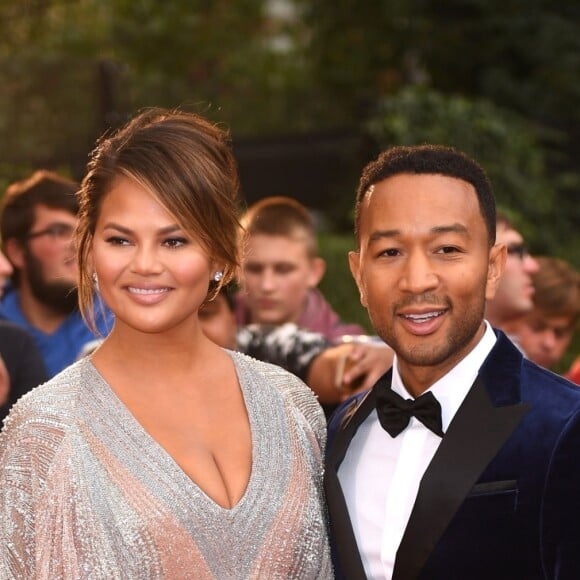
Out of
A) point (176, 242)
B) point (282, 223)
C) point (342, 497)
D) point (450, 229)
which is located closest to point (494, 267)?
point (450, 229)

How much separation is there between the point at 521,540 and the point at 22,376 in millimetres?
2287

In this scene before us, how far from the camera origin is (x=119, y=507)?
2828mm

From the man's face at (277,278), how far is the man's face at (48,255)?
85 cm

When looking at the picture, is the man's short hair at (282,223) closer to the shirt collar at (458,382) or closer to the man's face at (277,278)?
the man's face at (277,278)

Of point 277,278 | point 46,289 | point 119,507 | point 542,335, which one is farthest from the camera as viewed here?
point 542,335

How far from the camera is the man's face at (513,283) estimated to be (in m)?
5.38

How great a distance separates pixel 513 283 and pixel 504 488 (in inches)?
111

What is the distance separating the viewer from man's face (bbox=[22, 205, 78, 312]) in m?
5.38

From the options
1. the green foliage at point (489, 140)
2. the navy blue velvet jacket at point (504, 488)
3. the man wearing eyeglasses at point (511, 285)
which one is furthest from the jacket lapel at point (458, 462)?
the green foliage at point (489, 140)

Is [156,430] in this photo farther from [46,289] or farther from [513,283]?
[513,283]

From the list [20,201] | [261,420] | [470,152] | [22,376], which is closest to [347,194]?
[470,152]

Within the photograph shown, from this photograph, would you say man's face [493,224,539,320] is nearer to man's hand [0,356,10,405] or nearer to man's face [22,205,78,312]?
man's face [22,205,78,312]

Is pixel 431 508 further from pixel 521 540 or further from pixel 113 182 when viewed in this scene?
pixel 113 182

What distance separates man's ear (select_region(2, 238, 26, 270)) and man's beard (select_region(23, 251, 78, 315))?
0.15 ft
